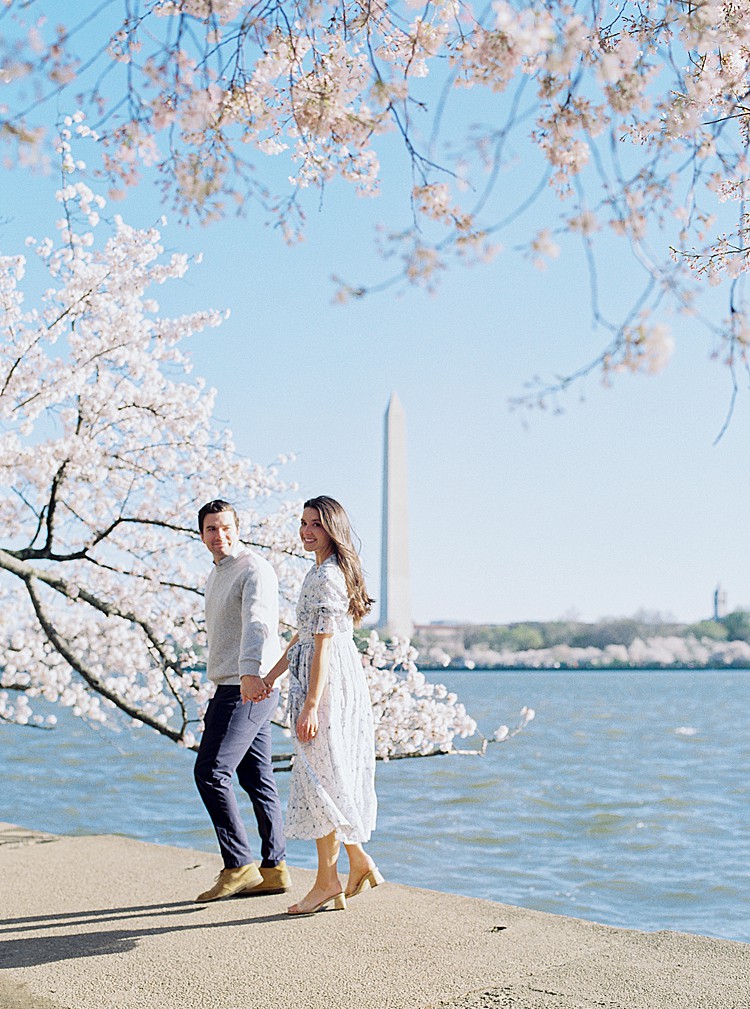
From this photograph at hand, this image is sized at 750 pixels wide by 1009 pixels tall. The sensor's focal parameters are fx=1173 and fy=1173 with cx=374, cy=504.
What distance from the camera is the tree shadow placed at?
12.4 feet

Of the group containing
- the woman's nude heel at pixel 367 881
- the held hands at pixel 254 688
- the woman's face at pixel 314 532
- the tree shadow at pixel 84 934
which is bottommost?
the tree shadow at pixel 84 934

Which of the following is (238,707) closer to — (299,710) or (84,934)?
(299,710)

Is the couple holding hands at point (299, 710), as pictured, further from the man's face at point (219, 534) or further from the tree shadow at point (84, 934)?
the tree shadow at point (84, 934)

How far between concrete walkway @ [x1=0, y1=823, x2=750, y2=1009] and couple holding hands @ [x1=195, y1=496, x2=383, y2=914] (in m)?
0.17

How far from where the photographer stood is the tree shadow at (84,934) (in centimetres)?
379

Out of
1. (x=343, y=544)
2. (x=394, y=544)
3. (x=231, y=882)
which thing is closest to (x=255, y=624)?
(x=343, y=544)

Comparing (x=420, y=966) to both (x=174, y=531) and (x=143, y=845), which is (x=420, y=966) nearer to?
(x=143, y=845)

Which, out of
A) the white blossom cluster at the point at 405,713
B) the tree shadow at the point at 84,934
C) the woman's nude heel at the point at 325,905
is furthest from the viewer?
the white blossom cluster at the point at 405,713

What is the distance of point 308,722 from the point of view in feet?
13.8

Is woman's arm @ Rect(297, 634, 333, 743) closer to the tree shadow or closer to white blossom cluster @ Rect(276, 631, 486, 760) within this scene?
the tree shadow

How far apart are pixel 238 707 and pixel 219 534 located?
67cm

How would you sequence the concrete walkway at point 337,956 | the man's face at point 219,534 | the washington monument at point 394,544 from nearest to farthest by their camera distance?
the concrete walkway at point 337,956 < the man's face at point 219,534 < the washington monument at point 394,544

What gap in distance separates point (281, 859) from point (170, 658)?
2.49 m

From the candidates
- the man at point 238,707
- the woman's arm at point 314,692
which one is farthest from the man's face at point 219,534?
the woman's arm at point 314,692
